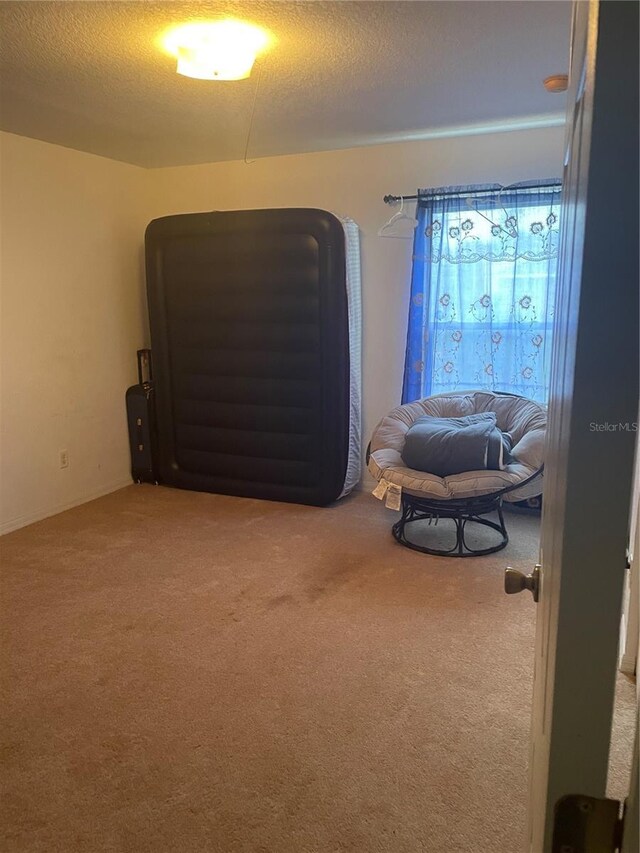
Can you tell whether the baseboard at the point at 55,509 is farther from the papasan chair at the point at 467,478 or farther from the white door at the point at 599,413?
the white door at the point at 599,413

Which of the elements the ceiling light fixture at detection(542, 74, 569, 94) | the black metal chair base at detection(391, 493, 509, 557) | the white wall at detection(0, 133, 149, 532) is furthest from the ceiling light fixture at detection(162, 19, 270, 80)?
the black metal chair base at detection(391, 493, 509, 557)

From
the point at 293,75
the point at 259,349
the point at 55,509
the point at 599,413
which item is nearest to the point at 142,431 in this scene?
the point at 55,509

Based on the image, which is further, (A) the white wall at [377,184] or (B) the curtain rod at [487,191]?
(A) the white wall at [377,184]

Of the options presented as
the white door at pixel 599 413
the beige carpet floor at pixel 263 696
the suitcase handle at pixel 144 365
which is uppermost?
the white door at pixel 599 413

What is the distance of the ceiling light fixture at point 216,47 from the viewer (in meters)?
2.33

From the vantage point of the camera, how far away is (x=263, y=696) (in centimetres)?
231

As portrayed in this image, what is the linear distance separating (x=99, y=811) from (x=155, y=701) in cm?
48

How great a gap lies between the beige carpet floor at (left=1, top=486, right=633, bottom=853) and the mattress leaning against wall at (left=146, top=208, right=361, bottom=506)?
2.24ft

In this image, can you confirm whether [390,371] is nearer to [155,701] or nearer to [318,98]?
[318,98]

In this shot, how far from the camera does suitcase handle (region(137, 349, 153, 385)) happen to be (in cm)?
488

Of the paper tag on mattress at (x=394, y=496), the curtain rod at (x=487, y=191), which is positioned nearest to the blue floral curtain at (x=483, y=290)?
the curtain rod at (x=487, y=191)

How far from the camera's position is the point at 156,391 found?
4605 mm

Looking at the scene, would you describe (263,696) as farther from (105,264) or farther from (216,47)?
(105,264)

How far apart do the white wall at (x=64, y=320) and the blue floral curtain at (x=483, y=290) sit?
2.04m
